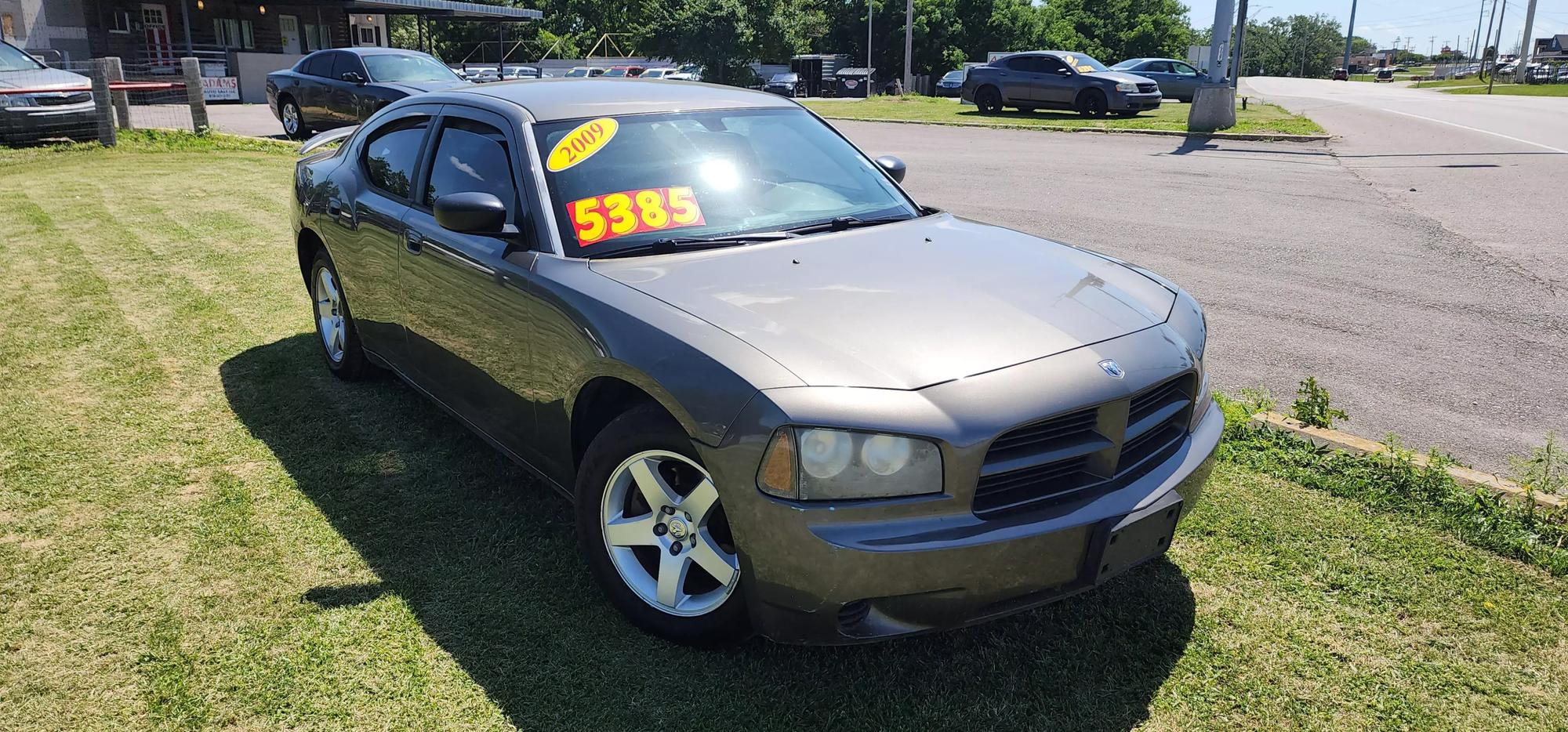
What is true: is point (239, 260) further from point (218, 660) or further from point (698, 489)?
point (698, 489)

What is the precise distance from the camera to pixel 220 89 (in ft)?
100

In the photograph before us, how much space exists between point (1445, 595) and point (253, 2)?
41.3m

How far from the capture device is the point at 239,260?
27.3ft

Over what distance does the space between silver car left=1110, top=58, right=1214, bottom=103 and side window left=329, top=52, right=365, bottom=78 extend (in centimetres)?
2246

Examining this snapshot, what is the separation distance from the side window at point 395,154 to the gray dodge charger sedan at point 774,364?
4cm

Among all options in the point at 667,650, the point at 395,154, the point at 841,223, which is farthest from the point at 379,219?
the point at 667,650

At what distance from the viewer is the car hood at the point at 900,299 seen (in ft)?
9.06

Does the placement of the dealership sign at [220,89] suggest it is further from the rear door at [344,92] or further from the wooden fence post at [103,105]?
the rear door at [344,92]

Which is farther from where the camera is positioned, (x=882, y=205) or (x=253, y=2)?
(x=253, y=2)

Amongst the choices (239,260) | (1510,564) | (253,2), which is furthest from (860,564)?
(253,2)

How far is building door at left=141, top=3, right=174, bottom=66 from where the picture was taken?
115 ft

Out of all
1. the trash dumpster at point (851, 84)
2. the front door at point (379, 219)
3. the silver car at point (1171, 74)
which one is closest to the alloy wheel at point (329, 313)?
the front door at point (379, 219)

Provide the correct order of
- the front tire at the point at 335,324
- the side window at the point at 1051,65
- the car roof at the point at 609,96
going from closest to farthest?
the car roof at the point at 609,96
the front tire at the point at 335,324
the side window at the point at 1051,65

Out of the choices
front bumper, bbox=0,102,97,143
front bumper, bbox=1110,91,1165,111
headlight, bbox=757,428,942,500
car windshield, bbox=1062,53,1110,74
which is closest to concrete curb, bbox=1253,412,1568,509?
headlight, bbox=757,428,942,500
